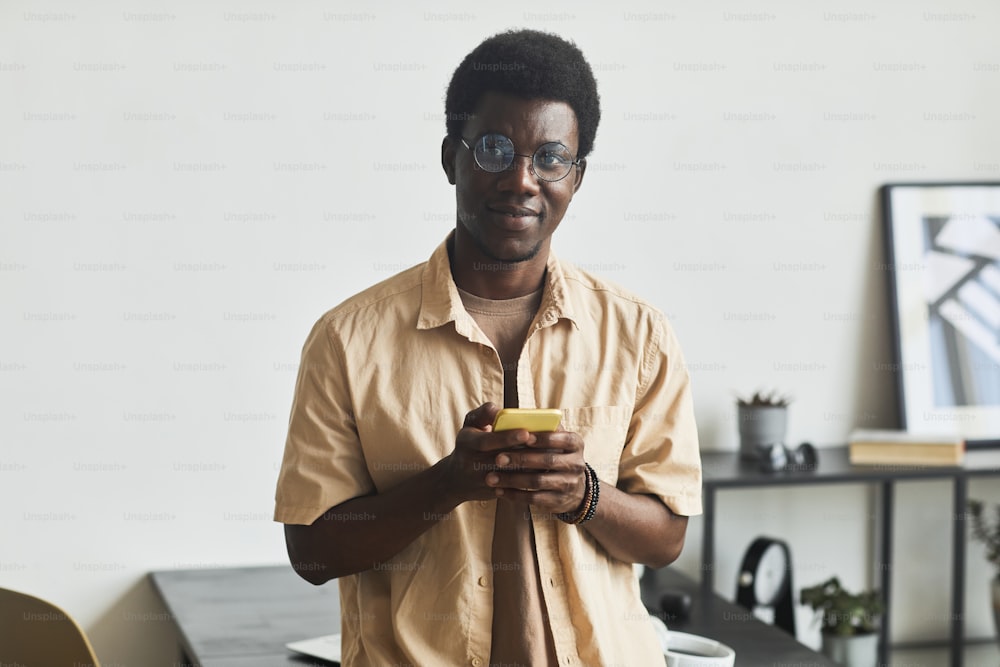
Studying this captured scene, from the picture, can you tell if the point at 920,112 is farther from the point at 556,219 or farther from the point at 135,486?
the point at 135,486

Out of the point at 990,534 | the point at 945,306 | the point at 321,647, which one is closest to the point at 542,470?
the point at 321,647

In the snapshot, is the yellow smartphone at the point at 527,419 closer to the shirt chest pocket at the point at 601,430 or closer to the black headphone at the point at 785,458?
the shirt chest pocket at the point at 601,430

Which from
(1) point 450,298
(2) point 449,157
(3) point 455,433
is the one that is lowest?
(3) point 455,433

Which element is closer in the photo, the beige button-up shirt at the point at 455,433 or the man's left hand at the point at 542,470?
the man's left hand at the point at 542,470

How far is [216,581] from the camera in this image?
280cm

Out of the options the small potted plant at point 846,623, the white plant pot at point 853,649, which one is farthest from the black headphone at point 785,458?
the white plant pot at point 853,649

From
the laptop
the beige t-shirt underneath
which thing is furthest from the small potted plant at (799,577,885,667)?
the beige t-shirt underneath

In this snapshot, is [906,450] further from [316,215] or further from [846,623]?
[316,215]

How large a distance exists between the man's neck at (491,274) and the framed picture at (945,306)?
2052mm

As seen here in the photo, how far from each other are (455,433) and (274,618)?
115cm

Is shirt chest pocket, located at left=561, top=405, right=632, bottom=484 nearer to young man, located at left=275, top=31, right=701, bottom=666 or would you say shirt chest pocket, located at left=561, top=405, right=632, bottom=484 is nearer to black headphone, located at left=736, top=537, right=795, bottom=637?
young man, located at left=275, top=31, right=701, bottom=666

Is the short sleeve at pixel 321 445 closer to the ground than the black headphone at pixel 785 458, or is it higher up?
higher up

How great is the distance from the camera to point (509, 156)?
1.54 metres

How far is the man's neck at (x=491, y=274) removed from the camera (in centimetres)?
164
